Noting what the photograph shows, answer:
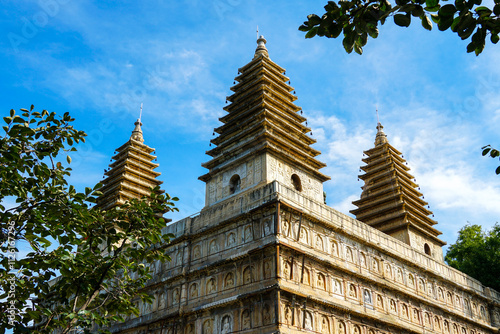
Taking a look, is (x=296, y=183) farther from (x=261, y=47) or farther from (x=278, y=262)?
(x=261, y=47)

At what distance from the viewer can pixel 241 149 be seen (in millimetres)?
27812

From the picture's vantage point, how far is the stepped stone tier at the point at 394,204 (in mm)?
34009

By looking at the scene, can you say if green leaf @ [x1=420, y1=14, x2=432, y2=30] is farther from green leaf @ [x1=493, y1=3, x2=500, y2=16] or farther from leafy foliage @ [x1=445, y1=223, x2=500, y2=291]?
leafy foliage @ [x1=445, y1=223, x2=500, y2=291]

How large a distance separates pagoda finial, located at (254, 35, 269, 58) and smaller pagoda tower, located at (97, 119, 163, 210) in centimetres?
1263

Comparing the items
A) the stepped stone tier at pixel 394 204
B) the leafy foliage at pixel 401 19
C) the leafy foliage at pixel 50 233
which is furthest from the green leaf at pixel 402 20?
the stepped stone tier at pixel 394 204

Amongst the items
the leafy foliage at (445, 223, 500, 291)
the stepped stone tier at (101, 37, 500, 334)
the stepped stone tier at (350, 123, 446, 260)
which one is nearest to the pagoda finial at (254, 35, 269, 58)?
the stepped stone tier at (101, 37, 500, 334)

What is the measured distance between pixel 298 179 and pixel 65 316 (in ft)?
65.0

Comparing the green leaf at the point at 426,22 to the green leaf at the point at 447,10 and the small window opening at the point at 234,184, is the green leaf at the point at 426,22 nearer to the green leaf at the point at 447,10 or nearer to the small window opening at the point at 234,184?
the green leaf at the point at 447,10

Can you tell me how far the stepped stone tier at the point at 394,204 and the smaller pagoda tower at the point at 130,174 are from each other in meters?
16.4

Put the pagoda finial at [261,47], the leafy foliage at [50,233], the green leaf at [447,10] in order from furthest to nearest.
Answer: the pagoda finial at [261,47], the leafy foliage at [50,233], the green leaf at [447,10]

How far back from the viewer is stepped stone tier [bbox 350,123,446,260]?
112ft

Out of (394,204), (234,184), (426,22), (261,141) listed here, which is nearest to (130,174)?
(234,184)

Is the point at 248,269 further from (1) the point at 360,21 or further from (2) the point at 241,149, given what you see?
(1) the point at 360,21

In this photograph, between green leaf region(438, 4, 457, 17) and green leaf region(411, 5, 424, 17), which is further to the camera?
green leaf region(411, 5, 424, 17)
